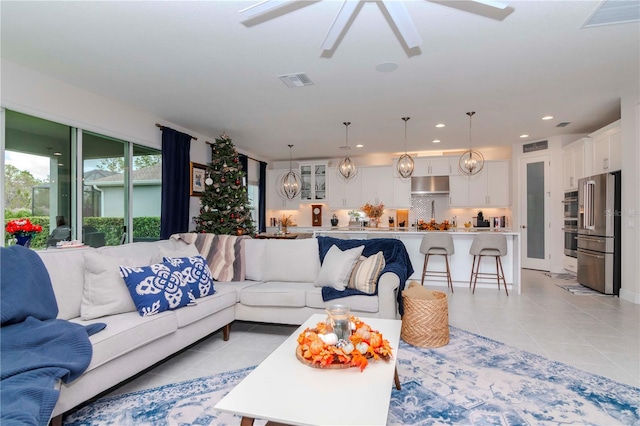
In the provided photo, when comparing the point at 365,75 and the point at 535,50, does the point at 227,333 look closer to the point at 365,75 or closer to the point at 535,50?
the point at 365,75

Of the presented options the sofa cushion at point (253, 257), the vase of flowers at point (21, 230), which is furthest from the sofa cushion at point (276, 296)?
the vase of flowers at point (21, 230)

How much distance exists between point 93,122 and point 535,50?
16.2ft

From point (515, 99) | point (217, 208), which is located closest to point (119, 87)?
point (217, 208)

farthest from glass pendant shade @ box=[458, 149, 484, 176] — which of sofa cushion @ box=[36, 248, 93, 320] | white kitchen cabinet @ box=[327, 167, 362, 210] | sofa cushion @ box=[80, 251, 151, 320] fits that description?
sofa cushion @ box=[36, 248, 93, 320]

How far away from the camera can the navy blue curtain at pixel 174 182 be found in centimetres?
529

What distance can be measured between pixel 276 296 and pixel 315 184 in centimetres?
589

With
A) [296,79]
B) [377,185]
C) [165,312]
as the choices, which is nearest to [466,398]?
[165,312]

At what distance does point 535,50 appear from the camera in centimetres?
309

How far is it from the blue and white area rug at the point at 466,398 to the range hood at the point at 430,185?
5.61 meters

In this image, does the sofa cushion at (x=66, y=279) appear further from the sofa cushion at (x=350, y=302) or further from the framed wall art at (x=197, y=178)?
the framed wall art at (x=197, y=178)

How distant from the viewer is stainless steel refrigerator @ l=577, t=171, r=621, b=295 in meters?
4.74

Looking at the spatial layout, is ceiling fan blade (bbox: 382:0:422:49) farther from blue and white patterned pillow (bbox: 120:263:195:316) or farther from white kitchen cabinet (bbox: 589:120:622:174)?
white kitchen cabinet (bbox: 589:120:622:174)

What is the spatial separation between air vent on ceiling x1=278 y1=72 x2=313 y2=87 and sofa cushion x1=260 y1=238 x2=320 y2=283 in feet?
5.90

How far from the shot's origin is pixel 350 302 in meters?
2.98
